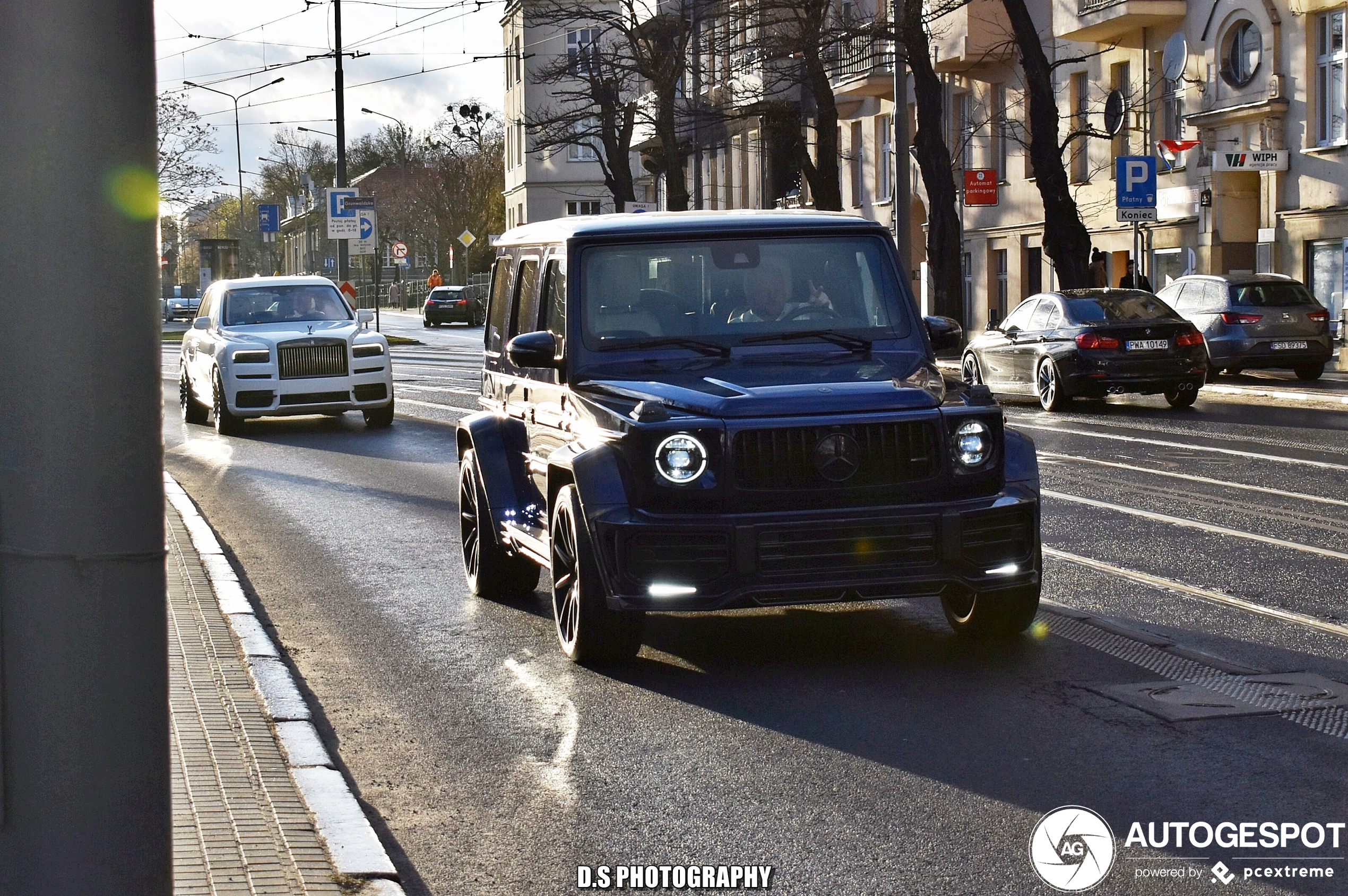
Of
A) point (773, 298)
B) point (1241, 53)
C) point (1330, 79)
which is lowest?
point (773, 298)

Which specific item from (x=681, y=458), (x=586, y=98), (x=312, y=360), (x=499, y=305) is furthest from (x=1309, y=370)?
(x=586, y=98)

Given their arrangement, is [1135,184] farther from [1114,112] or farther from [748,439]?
[748,439]

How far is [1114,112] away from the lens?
37938 mm

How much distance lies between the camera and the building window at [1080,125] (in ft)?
133

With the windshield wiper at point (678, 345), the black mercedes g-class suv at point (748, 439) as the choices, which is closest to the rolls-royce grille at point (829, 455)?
the black mercedes g-class suv at point (748, 439)

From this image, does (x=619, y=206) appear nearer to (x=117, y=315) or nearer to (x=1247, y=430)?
(x=1247, y=430)

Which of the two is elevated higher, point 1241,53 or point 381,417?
point 1241,53

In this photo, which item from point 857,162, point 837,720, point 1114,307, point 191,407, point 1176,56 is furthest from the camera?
point 857,162

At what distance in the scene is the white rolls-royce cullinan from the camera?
21188 millimetres

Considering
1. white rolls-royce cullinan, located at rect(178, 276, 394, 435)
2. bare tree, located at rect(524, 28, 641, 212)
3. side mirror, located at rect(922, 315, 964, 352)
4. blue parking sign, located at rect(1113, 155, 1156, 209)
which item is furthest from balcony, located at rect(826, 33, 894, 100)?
side mirror, located at rect(922, 315, 964, 352)

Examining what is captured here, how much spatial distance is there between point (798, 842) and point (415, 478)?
35.8 feet

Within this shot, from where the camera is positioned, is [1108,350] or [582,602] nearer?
[582,602]

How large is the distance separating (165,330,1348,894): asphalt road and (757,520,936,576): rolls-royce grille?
45 centimetres

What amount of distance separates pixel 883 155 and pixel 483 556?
43.4 metres
